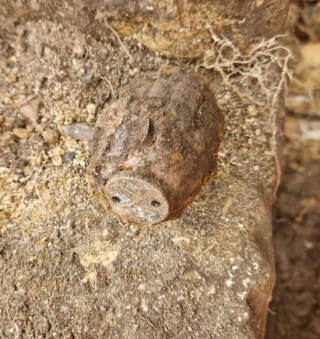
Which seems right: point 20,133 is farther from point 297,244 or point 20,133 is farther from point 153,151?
point 297,244

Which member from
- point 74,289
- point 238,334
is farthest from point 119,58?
point 238,334

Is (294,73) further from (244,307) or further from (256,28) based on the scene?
(244,307)

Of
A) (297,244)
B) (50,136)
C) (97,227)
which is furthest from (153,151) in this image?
(297,244)

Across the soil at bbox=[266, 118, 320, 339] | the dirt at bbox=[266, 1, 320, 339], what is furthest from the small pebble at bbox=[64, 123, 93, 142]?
the soil at bbox=[266, 118, 320, 339]

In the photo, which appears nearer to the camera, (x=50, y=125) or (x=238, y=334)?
(x=238, y=334)

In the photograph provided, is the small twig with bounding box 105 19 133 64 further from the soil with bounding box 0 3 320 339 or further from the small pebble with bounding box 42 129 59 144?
the small pebble with bounding box 42 129 59 144
